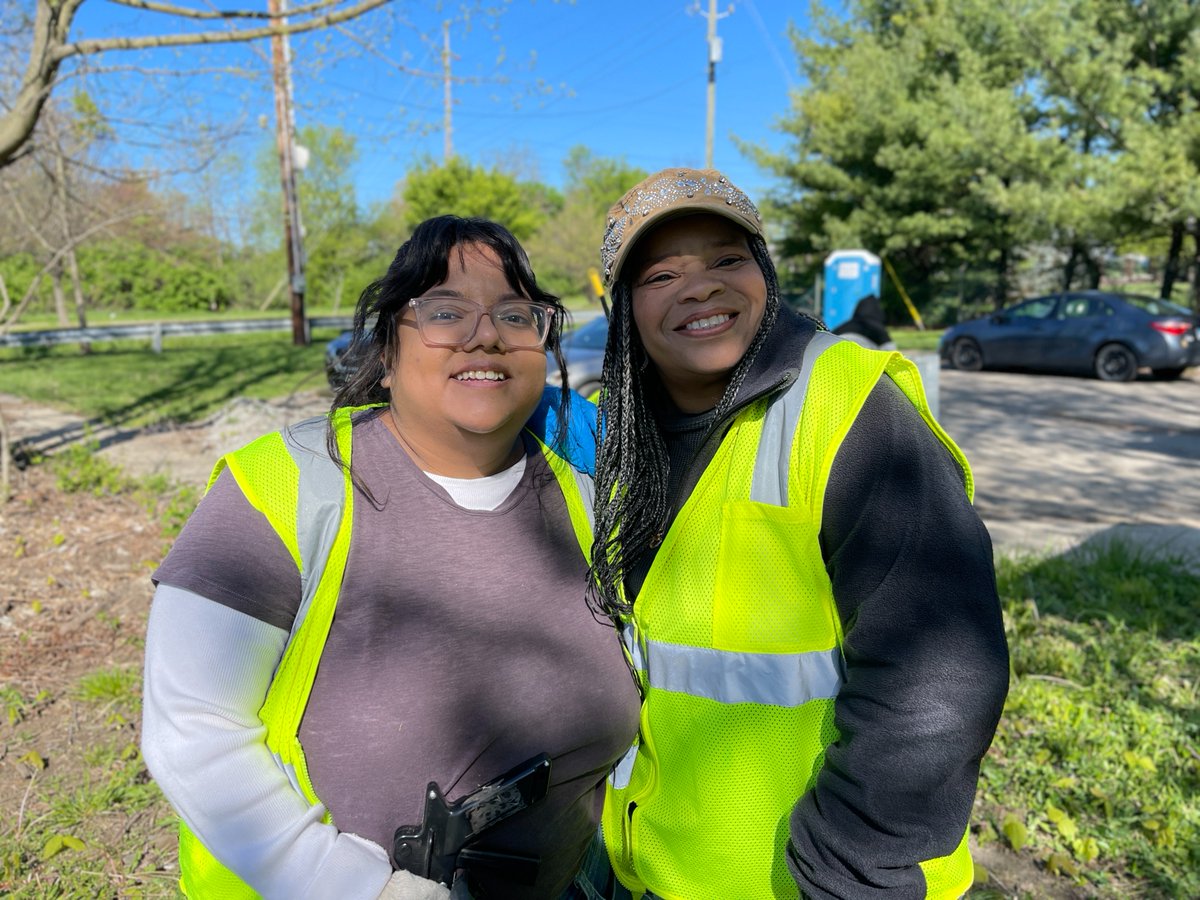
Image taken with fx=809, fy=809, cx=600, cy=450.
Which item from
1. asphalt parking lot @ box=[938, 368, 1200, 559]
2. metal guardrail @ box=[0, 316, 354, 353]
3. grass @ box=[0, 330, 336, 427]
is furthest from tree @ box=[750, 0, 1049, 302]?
grass @ box=[0, 330, 336, 427]

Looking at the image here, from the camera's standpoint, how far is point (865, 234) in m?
22.5

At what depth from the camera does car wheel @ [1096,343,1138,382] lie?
40.9 ft

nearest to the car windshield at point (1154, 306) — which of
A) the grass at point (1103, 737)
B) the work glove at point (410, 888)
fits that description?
the grass at point (1103, 737)

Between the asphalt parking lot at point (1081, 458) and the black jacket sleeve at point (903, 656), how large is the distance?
449 centimetres

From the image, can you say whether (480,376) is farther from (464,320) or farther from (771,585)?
(771,585)

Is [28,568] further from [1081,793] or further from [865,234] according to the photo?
[865,234]

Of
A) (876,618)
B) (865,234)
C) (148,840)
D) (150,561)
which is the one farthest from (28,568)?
(865,234)

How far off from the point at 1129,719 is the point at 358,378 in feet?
10.3

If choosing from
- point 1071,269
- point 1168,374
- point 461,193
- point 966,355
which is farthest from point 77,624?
point 461,193

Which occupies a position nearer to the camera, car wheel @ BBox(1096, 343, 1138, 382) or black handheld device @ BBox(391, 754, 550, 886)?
black handheld device @ BBox(391, 754, 550, 886)

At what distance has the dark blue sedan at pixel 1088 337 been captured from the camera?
12.1 metres

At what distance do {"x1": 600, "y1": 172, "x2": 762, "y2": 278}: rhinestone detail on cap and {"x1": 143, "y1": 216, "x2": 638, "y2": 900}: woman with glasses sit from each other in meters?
0.35

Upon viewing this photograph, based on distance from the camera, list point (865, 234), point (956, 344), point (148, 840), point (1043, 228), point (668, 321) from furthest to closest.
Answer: point (865, 234) < point (1043, 228) < point (956, 344) < point (148, 840) < point (668, 321)

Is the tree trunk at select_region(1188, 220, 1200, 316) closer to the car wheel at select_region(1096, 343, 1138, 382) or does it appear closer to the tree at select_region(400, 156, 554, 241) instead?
the car wheel at select_region(1096, 343, 1138, 382)
